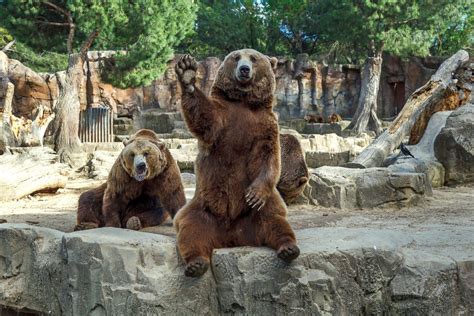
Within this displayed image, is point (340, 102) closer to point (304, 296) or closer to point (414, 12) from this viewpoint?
point (414, 12)

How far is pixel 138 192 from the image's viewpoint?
480 centimetres

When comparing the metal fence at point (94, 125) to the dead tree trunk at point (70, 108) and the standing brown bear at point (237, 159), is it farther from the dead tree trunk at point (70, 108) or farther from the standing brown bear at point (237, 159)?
the standing brown bear at point (237, 159)

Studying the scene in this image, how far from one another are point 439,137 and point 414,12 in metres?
14.6

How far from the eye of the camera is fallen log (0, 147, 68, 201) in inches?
314

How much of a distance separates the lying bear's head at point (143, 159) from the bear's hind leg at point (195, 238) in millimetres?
1028

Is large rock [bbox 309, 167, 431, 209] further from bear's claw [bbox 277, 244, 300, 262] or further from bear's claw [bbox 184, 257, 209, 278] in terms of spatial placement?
bear's claw [bbox 184, 257, 209, 278]

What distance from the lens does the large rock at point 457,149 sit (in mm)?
8594

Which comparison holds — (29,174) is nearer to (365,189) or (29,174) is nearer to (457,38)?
(365,189)

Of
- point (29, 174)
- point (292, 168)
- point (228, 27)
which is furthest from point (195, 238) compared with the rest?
point (228, 27)

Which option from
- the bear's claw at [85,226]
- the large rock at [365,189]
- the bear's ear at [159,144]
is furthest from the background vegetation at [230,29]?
the bear's claw at [85,226]

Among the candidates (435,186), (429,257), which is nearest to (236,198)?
(429,257)

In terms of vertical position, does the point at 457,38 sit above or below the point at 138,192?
above

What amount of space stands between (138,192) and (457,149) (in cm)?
566

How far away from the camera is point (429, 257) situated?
11.7ft
